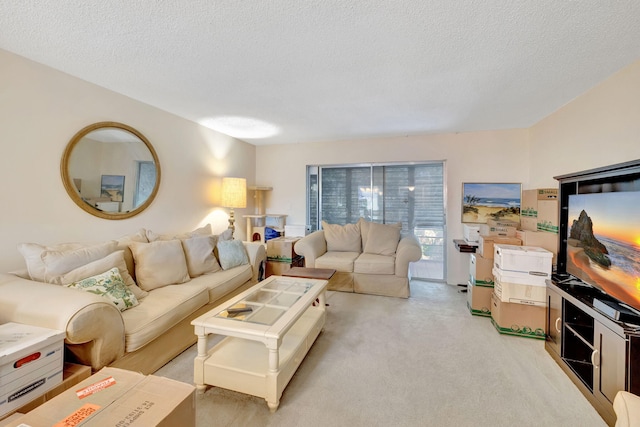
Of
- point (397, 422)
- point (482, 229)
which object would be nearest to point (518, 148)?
point (482, 229)

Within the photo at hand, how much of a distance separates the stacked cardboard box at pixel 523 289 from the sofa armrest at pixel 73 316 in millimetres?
3152

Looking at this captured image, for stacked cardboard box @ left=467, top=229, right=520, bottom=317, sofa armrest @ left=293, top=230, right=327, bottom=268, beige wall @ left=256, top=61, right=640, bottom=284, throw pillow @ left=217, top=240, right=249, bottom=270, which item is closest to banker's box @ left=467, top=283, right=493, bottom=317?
stacked cardboard box @ left=467, top=229, right=520, bottom=317

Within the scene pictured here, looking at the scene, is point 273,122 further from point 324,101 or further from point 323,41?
point 323,41

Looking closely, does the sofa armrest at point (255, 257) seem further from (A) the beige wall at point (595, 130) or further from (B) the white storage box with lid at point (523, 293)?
(A) the beige wall at point (595, 130)

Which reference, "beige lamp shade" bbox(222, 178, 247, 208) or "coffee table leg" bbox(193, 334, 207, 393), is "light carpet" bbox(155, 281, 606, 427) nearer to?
"coffee table leg" bbox(193, 334, 207, 393)

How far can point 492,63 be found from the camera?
6.62ft

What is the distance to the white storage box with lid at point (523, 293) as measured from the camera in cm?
241

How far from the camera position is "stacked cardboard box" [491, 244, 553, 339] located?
2.40 meters

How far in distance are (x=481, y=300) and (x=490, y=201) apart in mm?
1705

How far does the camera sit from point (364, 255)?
4020mm

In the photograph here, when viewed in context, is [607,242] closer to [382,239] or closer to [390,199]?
[382,239]

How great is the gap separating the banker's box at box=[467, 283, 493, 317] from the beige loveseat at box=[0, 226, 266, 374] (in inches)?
104

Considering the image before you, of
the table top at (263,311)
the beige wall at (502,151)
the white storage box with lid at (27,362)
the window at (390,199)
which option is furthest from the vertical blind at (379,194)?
the white storage box with lid at (27,362)

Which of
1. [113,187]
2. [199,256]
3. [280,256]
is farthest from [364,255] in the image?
[113,187]
